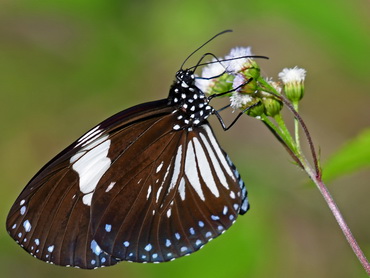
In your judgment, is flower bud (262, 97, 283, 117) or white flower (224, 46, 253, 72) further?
white flower (224, 46, 253, 72)

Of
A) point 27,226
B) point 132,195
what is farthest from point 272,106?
point 27,226

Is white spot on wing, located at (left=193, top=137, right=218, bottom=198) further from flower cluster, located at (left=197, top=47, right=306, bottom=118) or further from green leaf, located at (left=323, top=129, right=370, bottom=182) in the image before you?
green leaf, located at (left=323, top=129, right=370, bottom=182)

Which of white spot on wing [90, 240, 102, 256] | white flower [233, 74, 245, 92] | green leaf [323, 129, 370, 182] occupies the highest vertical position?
white flower [233, 74, 245, 92]

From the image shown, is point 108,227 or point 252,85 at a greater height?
point 252,85

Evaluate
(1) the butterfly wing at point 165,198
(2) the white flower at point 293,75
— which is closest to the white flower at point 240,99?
(2) the white flower at point 293,75

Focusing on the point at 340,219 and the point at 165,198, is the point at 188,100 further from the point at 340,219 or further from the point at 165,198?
the point at 340,219

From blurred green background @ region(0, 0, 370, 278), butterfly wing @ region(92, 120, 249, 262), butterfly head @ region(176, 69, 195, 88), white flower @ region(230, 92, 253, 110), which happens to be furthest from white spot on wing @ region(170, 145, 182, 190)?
blurred green background @ region(0, 0, 370, 278)

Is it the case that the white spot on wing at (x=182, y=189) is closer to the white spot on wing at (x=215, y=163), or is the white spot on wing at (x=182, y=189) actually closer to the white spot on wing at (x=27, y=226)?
the white spot on wing at (x=215, y=163)

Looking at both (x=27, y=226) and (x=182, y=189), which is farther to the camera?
(x=182, y=189)
